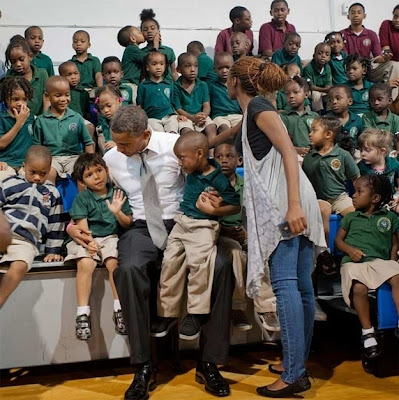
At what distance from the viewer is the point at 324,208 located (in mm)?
3643

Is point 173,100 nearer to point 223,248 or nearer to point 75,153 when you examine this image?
point 75,153

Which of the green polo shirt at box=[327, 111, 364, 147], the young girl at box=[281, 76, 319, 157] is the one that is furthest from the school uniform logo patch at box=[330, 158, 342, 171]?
the green polo shirt at box=[327, 111, 364, 147]

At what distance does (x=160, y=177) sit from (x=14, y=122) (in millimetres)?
1499

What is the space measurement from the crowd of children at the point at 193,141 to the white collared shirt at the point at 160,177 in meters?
A: 0.07

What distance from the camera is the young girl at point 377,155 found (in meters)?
4.45

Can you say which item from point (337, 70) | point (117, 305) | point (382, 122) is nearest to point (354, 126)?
point (382, 122)

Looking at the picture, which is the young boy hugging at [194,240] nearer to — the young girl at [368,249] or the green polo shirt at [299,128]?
Answer: the young girl at [368,249]

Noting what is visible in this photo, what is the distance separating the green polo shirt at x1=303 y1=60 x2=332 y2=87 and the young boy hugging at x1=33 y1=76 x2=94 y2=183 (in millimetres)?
2866

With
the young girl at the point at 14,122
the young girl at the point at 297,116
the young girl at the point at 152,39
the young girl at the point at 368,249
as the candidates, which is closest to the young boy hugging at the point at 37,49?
the young girl at the point at 152,39

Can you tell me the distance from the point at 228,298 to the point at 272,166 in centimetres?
65

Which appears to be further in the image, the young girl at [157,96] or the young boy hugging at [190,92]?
the young boy hugging at [190,92]

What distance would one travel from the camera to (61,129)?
4543 mm

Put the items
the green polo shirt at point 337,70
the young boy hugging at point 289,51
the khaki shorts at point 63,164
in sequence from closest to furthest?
the khaki shorts at point 63,164, the young boy hugging at point 289,51, the green polo shirt at point 337,70

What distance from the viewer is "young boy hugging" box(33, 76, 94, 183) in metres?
4.50
